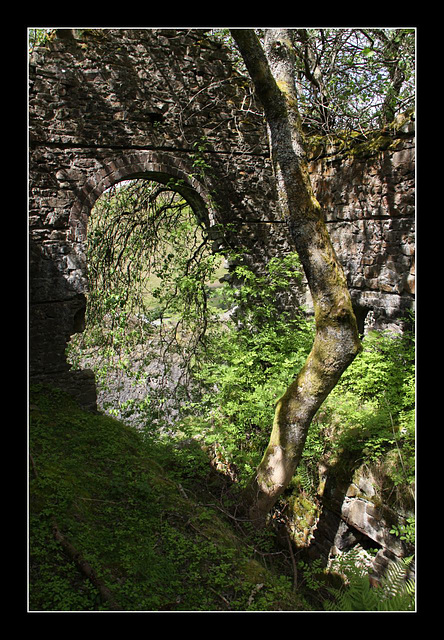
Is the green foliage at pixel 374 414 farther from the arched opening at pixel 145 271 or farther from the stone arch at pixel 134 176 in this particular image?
the stone arch at pixel 134 176

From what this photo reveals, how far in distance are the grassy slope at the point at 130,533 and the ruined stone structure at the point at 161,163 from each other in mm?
1232

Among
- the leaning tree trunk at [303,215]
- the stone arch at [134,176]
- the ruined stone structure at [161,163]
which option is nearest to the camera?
the leaning tree trunk at [303,215]

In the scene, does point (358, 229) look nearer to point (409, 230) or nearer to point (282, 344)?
point (409, 230)

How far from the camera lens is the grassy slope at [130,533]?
3361 mm

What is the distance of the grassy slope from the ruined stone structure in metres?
1.23

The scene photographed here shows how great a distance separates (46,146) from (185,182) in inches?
73.0

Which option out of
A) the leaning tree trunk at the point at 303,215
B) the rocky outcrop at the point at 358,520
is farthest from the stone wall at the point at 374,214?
the rocky outcrop at the point at 358,520

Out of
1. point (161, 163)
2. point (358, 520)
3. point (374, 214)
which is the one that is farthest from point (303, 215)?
point (358, 520)

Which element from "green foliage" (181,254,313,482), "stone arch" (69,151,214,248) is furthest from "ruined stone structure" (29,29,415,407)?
"green foliage" (181,254,313,482)

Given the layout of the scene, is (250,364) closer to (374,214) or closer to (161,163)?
(374,214)

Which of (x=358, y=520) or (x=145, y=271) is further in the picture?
(x=145, y=271)

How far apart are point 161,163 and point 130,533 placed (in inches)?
182

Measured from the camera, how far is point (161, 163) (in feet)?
20.9

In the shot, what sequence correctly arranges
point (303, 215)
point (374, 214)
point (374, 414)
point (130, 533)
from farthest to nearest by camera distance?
point (374, 214) → point (374, 414) → point (303, 215) → point (130, 533)
